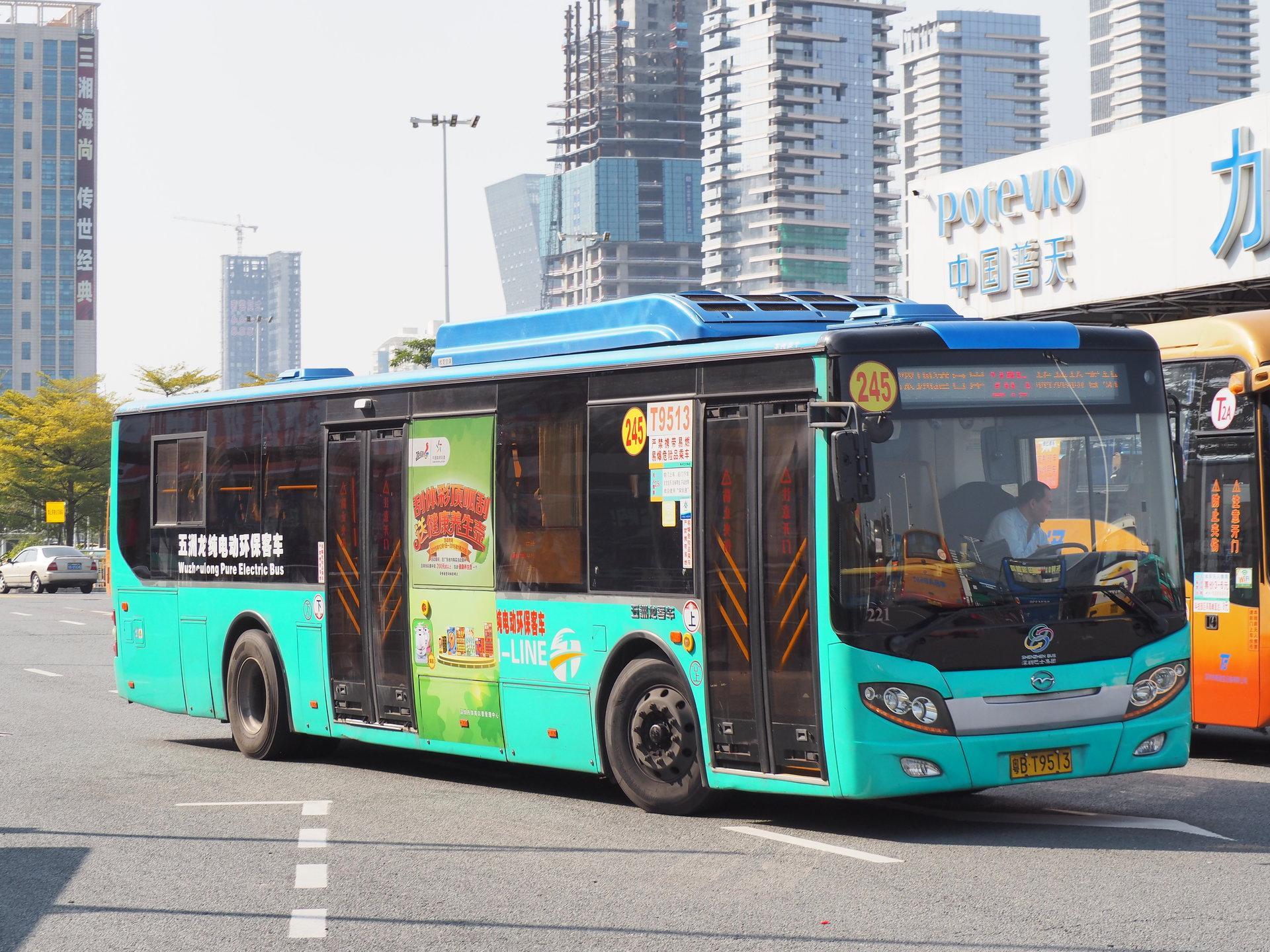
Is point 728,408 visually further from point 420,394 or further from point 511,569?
point 420,394

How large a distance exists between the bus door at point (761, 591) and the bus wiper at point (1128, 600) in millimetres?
1398

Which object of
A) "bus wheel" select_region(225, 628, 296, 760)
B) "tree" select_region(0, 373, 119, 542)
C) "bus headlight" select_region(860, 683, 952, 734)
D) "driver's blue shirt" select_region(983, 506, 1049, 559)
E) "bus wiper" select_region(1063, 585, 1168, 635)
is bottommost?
"bus wheel" select_region(225, 628, 296, 760)

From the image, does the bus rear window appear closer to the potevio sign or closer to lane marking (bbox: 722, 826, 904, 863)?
lane marking (bbox: 722, 826, 904, 863)

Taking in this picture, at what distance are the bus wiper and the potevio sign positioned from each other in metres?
18.6

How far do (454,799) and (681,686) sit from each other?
2067mm

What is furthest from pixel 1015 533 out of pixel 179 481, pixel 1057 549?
pixel 179 481

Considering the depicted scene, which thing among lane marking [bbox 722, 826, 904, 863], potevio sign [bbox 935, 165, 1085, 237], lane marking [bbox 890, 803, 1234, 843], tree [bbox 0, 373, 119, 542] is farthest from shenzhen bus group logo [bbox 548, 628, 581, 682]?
tree [bbox 0, 373, 119, 542]

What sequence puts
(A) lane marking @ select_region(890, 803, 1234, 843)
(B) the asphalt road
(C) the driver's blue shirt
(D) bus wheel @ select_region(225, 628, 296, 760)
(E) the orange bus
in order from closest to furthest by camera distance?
(B) the asphalt road, (C) the driver's blue shirt, (A) lane marking @ select_region(890, 803, 1234, 843), (E) the orange bus, (D) bus wheel @ select_region(225, 628, 296, 760)

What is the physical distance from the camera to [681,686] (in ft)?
31.6

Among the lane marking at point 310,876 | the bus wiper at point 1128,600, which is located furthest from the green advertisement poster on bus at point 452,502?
the bus wiper at point 1128,600

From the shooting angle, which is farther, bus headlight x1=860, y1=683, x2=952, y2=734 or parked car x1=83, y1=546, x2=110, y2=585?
parked car x1=83, y1=546, x2=110, y2=585

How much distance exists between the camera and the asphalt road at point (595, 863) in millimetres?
6938

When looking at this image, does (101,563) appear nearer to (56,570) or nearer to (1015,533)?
(56,570)

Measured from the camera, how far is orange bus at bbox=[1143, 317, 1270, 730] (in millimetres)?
11469
